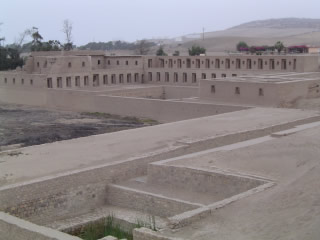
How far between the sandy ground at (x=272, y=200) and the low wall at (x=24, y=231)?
190 centimetres

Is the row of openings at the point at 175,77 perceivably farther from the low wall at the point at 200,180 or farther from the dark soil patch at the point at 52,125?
the low wall at the point at 200,180

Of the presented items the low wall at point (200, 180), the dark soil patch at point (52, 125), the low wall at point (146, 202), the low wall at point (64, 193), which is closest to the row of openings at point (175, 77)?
the dark soil patch at point (52, 125)

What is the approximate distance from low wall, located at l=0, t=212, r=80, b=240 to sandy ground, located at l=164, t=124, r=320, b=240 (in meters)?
1.90

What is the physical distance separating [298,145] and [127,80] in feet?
93.1

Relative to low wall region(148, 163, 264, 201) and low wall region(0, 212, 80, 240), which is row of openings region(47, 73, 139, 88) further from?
low wall region(0, 212, 80, 240)

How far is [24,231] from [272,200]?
4090 mm

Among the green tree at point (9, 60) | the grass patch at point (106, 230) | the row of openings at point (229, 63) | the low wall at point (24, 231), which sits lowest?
the grass patch at point (106, 230)

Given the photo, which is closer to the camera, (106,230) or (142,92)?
(106,230)

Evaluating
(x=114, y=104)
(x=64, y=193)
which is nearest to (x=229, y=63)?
(x=114, y=104)

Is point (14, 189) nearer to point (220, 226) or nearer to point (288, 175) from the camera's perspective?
point (220, 226)

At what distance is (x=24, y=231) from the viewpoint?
8.52 meters

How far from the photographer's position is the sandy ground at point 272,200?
24.0ft

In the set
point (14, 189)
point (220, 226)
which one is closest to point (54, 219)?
point (14, 189)

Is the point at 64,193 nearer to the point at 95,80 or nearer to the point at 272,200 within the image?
the point at 272,200
